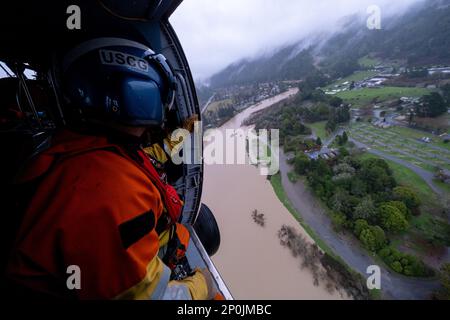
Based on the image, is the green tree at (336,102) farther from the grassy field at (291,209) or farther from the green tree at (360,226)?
the green tree at (360,226)

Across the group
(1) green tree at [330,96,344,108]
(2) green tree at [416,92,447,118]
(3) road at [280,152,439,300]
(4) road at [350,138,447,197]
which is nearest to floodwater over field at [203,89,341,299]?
(3) road at [280,152,439,300]

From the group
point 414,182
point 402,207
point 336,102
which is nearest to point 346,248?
point 402,207

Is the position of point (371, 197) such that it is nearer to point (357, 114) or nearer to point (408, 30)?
point (357, 114)

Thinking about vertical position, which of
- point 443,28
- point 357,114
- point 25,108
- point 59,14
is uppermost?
point 443,28

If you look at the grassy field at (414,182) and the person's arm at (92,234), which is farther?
the grassy field at (414,182)

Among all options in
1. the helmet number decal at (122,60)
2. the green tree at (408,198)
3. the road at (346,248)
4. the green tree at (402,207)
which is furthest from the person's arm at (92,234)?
the green tree at (408,198)

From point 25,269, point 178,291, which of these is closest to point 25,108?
point 25,269
